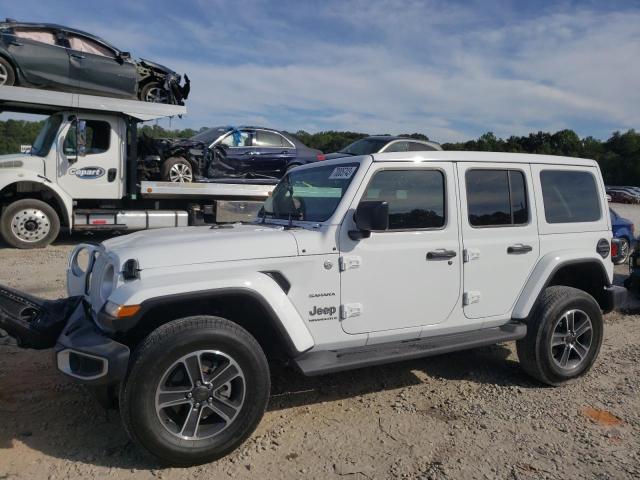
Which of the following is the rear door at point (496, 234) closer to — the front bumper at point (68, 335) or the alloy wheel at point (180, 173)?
the front bumper at point (68, 335)

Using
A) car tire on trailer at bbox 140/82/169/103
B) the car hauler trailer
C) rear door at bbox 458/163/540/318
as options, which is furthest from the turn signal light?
car tire on trailer at bbox 140/82/169/103

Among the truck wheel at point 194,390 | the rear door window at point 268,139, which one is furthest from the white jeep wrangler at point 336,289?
the rear door window at point 268,139

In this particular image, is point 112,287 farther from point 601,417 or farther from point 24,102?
point 24,102

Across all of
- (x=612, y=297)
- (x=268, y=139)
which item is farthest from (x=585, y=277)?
(x=268, y=139)

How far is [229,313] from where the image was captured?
11.4ft

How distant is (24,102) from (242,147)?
4432mm

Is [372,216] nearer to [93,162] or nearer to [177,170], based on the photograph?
[93,162]

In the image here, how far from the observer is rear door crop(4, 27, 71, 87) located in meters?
9.02

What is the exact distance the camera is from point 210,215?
10664 mm

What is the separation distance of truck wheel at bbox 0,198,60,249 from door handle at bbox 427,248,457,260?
838 centimetres

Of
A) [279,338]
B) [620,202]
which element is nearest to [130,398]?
[279,338]

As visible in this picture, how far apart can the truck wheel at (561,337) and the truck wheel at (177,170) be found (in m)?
8.43

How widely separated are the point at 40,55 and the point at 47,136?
1492 mm

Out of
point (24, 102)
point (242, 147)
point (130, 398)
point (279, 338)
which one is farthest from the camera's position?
point (242, 147)
